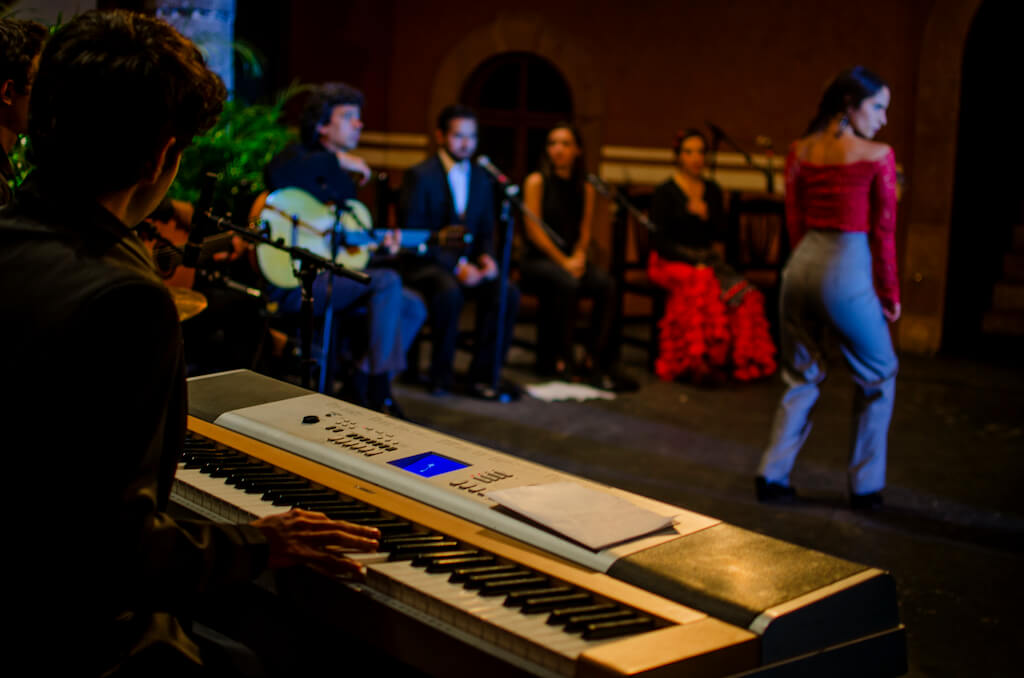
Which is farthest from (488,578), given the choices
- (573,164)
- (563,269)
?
(573,164)

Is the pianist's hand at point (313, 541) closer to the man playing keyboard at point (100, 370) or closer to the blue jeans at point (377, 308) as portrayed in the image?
the man playing keyboard at point (100, 370)

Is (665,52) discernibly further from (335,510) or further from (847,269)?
(335,510)

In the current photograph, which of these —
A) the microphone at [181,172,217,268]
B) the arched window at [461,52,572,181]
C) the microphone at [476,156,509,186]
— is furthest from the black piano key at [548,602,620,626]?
the arched window at [461,52,572,181]

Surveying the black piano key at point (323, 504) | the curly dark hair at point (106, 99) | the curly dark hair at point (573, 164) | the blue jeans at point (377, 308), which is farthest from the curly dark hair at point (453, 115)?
the curly dark hair at point (106, 99)

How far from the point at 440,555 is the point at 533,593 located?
0.60 ft

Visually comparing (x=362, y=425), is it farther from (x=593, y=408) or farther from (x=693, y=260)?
(x=693, y=260)

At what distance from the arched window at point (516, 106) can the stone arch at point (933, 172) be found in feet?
9.58

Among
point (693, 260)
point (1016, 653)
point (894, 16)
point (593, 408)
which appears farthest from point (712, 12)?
point (1016, 653)

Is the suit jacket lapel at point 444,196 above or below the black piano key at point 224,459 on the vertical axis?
above

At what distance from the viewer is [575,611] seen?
139 cm

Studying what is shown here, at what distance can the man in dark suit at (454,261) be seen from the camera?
5.99m

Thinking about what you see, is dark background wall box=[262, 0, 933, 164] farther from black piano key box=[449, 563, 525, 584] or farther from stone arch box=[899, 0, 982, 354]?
black piano key box=[449, 563, 525, 584]

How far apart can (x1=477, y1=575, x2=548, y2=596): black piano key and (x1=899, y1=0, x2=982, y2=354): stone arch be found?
7.30m

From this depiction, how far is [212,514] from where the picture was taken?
1811mm
